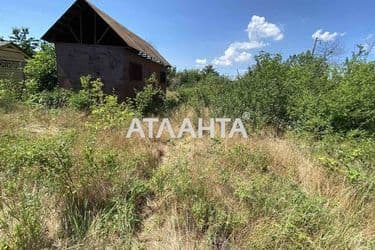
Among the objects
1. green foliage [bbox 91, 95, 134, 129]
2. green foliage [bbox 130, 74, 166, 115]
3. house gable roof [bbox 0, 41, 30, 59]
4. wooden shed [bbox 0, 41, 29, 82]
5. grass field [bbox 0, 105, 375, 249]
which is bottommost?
grass field [bbox 0, 105, 375, 249]

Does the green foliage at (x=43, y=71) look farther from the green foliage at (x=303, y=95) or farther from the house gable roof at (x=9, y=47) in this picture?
the green foliage at (x=303, y=95)

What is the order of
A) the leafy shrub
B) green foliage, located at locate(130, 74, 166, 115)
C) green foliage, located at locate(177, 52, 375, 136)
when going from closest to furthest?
green foliage, located at locate(177, 52, 375, 136) < green foliage, located at locate(130, 74, 166, 115) < the leafy shrub

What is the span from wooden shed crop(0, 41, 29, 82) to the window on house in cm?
773

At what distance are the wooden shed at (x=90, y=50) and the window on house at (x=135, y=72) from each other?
30cm

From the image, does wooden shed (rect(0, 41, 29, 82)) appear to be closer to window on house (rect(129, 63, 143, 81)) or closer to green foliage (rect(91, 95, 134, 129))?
window on house (rect(129, 63, 143, 81))

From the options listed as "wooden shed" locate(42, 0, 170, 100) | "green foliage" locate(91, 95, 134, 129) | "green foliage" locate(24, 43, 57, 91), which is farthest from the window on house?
"green foliage" locate(91, 95, 134, 129)

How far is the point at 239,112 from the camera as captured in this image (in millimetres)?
7496

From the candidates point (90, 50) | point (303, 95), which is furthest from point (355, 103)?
point (90, 50)

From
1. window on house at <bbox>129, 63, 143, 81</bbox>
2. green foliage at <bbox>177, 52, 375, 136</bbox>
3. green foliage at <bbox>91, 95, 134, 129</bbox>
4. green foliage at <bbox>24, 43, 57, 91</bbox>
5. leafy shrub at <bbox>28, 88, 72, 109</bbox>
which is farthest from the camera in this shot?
green foliage at <bbox>24, 43, 57, 91</bbox>

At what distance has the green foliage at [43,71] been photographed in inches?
482

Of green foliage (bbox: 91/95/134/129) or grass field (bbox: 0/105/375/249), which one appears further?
green foliage (bbox: 91/95/134/129)

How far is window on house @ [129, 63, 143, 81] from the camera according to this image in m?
12.1

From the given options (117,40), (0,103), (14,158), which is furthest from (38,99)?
(14,158)

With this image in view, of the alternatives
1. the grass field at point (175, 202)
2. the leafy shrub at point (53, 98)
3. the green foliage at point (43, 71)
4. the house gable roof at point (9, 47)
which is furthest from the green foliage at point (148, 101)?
the house gable roof at point (9, 47)
